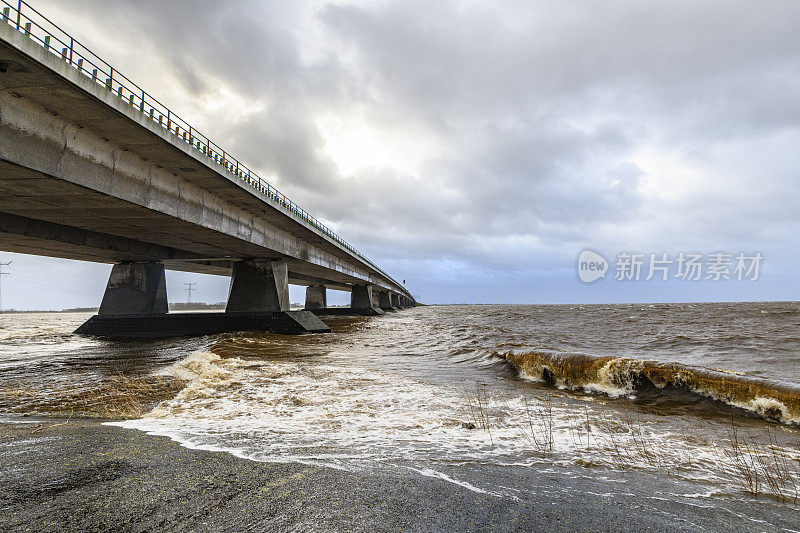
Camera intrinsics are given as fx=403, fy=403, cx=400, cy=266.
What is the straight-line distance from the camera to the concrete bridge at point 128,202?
1250 cm

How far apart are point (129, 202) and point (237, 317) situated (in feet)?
58.0

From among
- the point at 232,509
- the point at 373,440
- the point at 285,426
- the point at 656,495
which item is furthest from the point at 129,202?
the point at 656,495

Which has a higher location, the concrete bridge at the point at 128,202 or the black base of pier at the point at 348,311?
the concrete bridge at the point at 128,202

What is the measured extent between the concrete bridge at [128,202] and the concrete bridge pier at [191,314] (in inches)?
3.7

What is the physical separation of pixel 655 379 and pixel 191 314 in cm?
3578

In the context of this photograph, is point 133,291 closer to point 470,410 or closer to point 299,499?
point 470,410

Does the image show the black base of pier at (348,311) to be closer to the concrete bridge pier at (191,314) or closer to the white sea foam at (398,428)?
the concrete bridge pier at (191,314)

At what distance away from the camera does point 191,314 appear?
36156 mm

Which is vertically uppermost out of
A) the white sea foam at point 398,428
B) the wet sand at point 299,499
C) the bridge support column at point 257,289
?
the bridge support column at point 257,289

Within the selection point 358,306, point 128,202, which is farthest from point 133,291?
point 358,306

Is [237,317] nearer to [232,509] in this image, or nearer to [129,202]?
[129,202]

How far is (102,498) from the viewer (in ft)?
11.8

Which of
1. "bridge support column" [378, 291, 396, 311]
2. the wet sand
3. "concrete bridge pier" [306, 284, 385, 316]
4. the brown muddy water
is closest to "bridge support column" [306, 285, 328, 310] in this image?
"concrete bridge pier" [306, 284, 385, 316]

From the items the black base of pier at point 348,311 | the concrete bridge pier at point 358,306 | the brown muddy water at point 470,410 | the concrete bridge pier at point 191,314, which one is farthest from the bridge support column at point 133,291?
the concrete bridge pier at point 358,306
